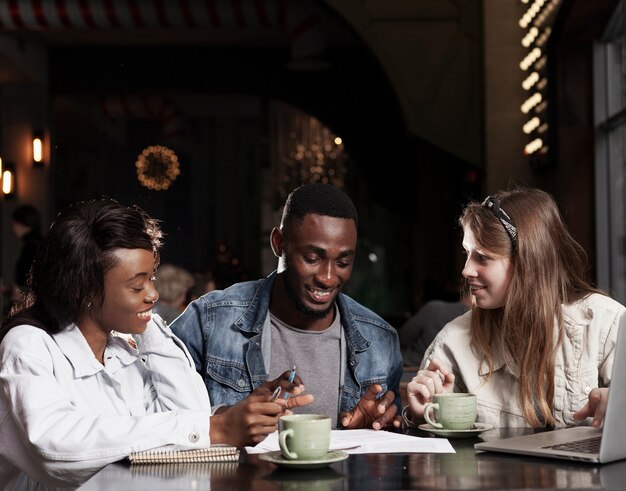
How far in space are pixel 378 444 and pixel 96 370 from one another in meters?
0.55

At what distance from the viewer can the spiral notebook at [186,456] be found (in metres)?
1.60

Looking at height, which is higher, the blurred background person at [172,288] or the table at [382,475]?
the blurred background person at [172,288]

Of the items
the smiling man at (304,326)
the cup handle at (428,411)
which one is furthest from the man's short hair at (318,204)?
the cup handle at (428,411)

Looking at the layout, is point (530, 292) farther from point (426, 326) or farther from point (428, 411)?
point (426, 326)

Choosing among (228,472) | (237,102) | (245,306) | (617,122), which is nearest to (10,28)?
(237,102)

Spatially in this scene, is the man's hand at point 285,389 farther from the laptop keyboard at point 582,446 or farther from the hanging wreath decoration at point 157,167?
the hanging wreath decoration at point 157,167

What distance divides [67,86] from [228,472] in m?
6.29

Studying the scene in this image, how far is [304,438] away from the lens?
1510mm

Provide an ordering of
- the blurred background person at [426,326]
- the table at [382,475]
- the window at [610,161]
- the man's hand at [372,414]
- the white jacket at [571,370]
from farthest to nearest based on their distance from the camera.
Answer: the window at [610,161]
the blurred background person at [426,326]
the white jacket at [571,370]
the man's hand at [372,414]
the table at [382,475]

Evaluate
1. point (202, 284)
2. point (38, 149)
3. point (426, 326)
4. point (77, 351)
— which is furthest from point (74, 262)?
point (38, 149)

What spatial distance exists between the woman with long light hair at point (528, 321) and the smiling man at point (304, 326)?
0.25 m

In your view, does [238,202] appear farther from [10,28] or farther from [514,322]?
[514,322]

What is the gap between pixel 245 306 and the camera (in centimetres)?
247

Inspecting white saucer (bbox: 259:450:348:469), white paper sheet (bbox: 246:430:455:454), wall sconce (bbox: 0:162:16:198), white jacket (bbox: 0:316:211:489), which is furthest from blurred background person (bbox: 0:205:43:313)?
white saucer (bbox: 259:450:348:469)
